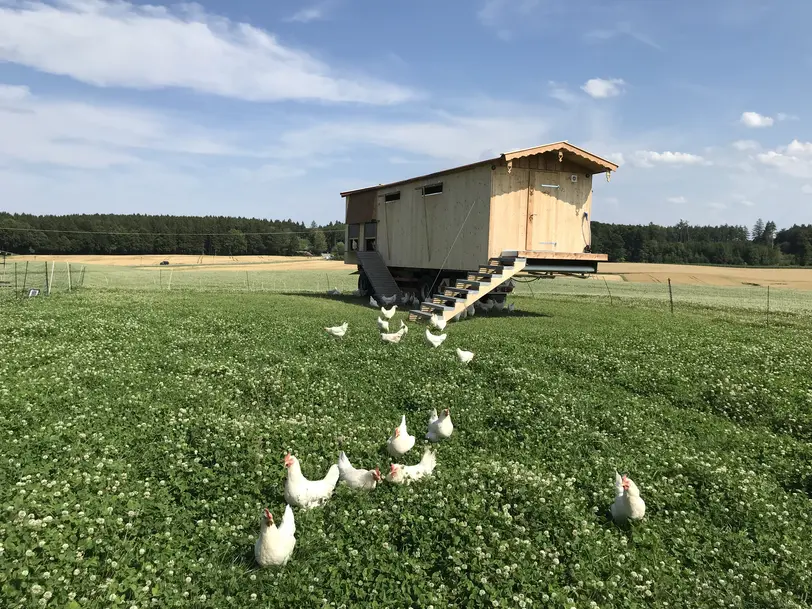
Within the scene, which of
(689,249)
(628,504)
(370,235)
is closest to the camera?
(628,504)

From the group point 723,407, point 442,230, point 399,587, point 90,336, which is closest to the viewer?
point 399,587

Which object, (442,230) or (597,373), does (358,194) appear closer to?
(442,230)

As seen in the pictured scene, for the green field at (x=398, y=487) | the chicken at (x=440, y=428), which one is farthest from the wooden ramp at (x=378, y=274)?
the chicken at (x=440, y=428)

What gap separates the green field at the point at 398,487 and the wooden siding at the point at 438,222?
9.97 meters

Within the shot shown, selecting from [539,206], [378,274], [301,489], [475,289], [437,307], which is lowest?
[301,489]

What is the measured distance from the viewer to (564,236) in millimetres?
23484

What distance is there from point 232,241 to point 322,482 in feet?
408

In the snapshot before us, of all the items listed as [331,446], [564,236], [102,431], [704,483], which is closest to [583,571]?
[704,483]

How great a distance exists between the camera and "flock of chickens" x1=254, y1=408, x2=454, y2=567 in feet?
18.1

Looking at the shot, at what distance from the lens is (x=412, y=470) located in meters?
7.38

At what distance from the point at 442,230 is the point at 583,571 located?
68.5 feet

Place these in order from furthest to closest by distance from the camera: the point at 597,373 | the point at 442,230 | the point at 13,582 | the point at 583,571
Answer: the point at 442,230 → the point at 597,373 → the point at 583,571 → the point at 13,582

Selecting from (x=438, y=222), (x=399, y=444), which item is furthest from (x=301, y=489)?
(x=438, y=222)

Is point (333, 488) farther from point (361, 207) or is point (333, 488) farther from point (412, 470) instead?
point (361, 207)
